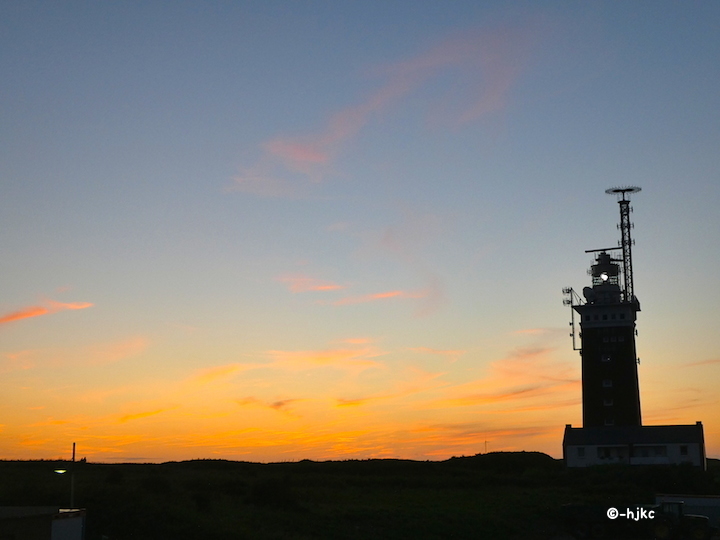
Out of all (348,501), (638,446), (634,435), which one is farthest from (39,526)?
(634,435)

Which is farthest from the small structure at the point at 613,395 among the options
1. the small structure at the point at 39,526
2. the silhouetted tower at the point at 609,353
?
the small structure at the point at 39,526

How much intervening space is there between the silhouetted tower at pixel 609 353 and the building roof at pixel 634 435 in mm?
1295

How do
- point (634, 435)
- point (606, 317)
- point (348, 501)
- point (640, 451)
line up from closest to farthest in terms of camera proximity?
1. point (348, 501)
2. point (640, 451)
3. point (634, 435)
4. point (606, 317)

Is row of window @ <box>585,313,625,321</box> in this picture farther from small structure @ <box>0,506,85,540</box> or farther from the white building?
small structure @ <box>0,506,85,540</box>

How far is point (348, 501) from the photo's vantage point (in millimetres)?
54969

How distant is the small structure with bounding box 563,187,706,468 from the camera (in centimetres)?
8725

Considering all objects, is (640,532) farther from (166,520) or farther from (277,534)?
(166,520)

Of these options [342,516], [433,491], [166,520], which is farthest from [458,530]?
[433,491]

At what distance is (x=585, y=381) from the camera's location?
93.9 meters

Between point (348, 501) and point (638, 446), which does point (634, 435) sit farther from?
point (348, 501)

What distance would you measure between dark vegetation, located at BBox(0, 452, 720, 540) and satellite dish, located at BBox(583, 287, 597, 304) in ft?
82.2

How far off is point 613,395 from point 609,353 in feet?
16.7

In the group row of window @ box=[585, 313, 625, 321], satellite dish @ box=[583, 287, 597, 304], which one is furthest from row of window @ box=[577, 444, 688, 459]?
satellite dish @ box=[583, 287, 597, 304]

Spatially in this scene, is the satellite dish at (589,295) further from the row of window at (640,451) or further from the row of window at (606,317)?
the row of window at (640,451)
